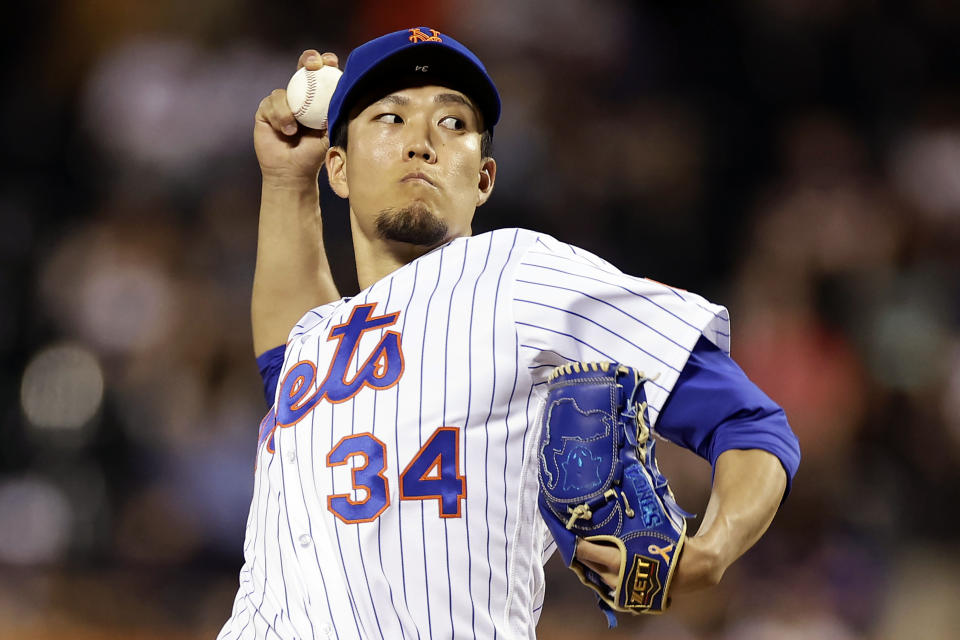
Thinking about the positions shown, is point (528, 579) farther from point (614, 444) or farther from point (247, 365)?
point (247, 365)

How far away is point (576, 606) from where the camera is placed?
4047mm

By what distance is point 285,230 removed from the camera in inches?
99.5

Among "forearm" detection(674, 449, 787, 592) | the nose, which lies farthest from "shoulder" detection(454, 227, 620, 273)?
"forearm" detection(674, 449, 787, 592)

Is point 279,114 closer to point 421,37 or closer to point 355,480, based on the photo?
point 421,37

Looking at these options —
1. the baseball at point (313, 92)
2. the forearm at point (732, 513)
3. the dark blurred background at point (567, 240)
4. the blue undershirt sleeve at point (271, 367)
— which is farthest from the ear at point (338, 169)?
the dark blurred background at point (567, 240)

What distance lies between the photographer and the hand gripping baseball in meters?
2.48

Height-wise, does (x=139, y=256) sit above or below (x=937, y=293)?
above

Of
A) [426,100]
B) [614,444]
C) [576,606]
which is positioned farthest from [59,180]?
[614,444]

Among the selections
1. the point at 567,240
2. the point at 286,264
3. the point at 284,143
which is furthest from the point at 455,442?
the point at 567,240

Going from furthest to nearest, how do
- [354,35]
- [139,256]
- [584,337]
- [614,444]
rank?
[354,35] < [139,256] < [584,337] < [614,444]

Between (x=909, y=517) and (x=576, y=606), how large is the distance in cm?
149

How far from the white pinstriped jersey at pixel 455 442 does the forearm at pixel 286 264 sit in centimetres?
74

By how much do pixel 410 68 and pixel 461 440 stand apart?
0.89 m

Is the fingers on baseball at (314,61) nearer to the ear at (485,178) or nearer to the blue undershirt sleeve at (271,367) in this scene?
the ear at (485,178)
